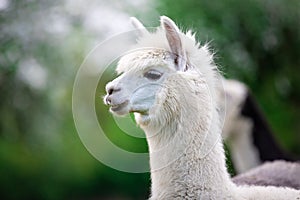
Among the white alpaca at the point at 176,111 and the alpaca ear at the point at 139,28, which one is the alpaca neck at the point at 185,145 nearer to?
the white alpaca at the point at 176,111

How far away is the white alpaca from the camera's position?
3.58 metres

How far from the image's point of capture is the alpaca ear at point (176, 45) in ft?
11.8

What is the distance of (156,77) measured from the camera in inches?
142

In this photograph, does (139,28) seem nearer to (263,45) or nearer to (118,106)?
(118,106)

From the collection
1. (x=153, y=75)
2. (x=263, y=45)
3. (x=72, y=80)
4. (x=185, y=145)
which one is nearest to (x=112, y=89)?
(x=153, y=75)

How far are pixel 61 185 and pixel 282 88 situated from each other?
12.3 feet

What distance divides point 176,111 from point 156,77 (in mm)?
185

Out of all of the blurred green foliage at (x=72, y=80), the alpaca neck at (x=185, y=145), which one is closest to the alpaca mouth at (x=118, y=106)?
the alpaca neck at (x=185, y=145)

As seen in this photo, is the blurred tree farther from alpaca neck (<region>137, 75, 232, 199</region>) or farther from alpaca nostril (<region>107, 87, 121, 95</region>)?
alpaca nostril (<region>107, 87, 121, 95</region>)

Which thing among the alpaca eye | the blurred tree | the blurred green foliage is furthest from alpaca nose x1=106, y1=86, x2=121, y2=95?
the blurred tree

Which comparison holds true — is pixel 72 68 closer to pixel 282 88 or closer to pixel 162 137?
pixel 282 88

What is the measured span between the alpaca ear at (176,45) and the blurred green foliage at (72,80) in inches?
145

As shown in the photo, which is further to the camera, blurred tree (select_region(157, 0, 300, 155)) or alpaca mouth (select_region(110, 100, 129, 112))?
blurred tree (select_region(157, 0, 300, 155))

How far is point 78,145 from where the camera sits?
1084 cm
